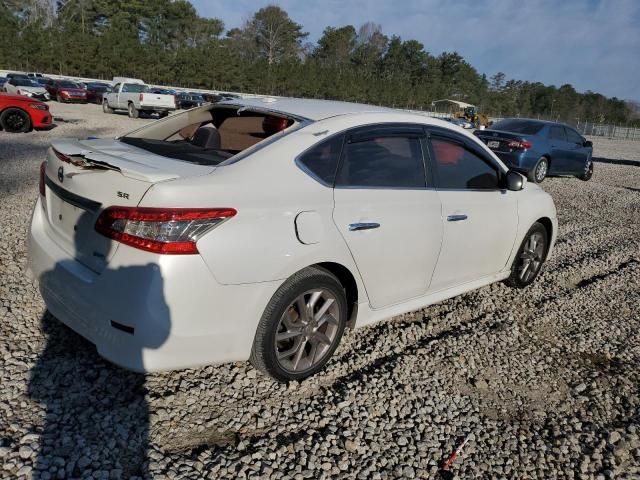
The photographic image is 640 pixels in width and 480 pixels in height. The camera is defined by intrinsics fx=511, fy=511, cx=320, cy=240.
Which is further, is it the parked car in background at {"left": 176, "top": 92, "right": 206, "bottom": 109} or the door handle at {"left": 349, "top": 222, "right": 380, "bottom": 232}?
the parked car in background at {"left": 176, "top": 92, "right": 206, "bottom": 109}

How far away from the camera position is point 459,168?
3.85 m

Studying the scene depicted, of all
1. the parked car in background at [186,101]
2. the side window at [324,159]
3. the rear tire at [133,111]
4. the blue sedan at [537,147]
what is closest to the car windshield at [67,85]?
the parked car in background at [186,101]

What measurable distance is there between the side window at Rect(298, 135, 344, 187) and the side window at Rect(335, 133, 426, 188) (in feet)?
0.17

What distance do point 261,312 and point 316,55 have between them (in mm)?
93270

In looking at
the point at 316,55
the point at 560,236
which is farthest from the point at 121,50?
the point at 560,236

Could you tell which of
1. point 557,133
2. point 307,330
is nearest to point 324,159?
point 307,330

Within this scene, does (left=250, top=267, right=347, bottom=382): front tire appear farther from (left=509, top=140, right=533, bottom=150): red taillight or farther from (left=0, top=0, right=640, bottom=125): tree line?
(left=0, top=0, right=640, bottom=125): tree line

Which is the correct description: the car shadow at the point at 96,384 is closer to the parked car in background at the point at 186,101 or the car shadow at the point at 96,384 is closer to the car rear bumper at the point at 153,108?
the car rear bumper at the point at 153,108

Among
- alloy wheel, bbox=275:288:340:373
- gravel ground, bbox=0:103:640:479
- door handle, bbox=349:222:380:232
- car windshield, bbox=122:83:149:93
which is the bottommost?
gravel ground, bbox=0:103:640:479

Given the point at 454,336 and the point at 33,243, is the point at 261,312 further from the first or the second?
the point at 454,336

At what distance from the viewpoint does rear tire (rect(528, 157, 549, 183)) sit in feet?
39.3

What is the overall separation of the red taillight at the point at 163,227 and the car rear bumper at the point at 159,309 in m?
0.04

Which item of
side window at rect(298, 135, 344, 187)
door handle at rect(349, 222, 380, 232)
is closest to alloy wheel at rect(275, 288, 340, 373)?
door handle at rect(349, 222, 380, 232)

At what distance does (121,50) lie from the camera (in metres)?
55.2
